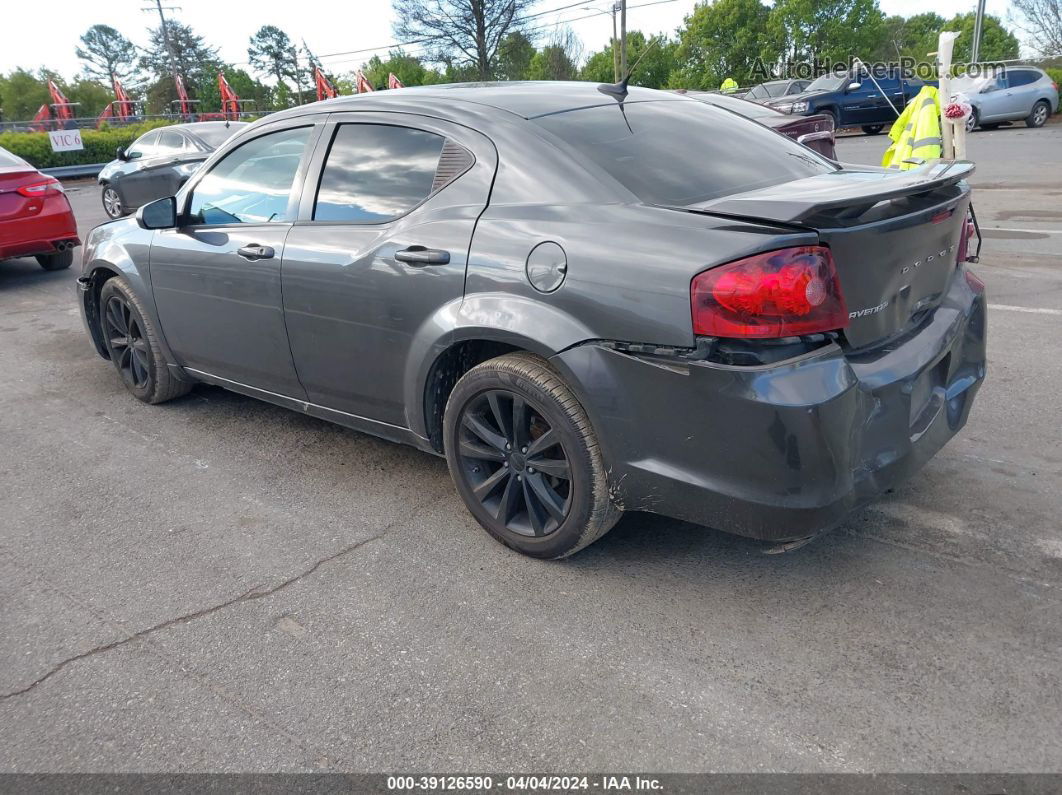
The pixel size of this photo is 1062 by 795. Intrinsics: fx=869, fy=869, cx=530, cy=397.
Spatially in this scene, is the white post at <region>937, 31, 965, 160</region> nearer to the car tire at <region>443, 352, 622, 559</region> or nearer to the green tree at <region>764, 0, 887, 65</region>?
the car tire at <region>443, 352, 622, 559</region>

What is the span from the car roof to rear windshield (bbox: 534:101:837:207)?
0.29ft

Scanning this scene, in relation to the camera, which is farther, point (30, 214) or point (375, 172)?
point (30, 214)

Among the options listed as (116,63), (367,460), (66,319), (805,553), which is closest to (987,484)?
(805,553)

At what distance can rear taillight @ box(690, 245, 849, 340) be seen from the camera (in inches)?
98.0

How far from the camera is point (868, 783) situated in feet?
6.92

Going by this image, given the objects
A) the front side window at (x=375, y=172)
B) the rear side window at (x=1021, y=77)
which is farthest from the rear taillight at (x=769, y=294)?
the rear side window at (x=1021, y=77)

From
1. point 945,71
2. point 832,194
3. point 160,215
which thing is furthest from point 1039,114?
point 160,215

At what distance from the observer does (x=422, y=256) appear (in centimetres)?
325

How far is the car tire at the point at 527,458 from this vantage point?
2.92 meters

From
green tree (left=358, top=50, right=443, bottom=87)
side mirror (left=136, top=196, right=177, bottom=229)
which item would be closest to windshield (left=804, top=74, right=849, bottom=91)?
side mirror (left=136, top=196, right=177, bottom=229)

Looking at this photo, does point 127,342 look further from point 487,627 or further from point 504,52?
point 504,52

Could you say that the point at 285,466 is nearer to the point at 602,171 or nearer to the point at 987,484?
the point at 602,171

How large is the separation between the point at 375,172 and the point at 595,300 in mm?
1333

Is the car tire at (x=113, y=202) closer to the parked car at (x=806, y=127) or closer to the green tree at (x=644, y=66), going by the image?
the parked car at (x=806, y=127)
